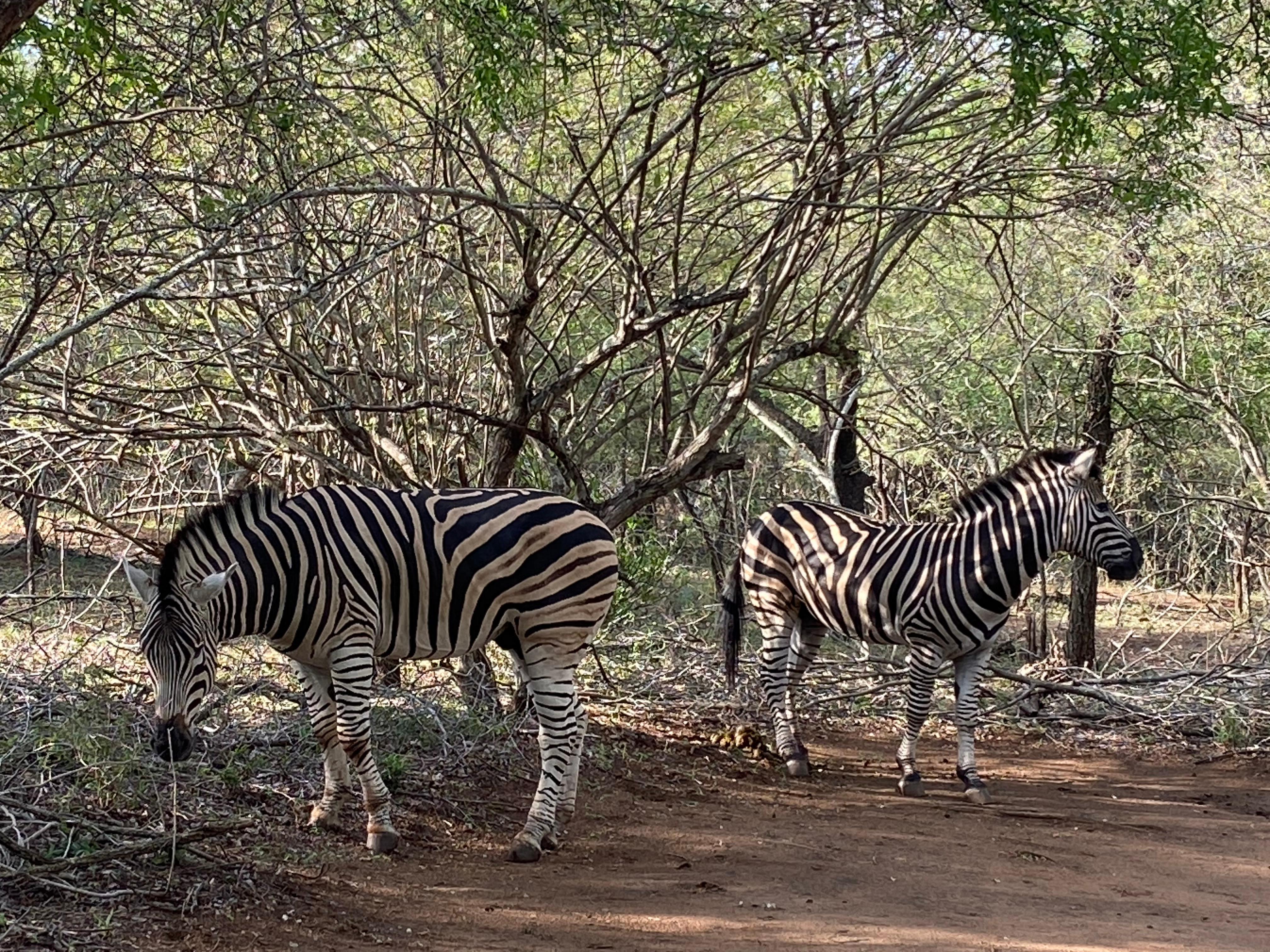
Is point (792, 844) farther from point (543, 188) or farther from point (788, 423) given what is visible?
point (788, 423)

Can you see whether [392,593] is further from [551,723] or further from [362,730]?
[551,723]

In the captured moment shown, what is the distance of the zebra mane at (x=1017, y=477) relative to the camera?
857cm

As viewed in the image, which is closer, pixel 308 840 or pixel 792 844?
pixel 308 840

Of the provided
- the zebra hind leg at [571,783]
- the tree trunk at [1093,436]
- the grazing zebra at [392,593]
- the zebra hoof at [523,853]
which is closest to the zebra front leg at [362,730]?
the grazing zebra at [392,593]

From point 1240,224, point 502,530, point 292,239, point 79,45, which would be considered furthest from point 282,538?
point 1240,224

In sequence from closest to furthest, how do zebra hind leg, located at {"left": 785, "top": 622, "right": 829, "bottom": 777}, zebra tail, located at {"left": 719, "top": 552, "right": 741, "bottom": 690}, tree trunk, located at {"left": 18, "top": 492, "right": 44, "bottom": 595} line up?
tree trunk, located at {"left": 18, "top": 492, "right": 44, "bottom": 595} → zebra hind leg, located at {"left": 785, "top": 622, "right": 829, "bottom": 777} → zebra tail, located at {"left": 719, "top": 552, "right": 741, "bottom": 690}

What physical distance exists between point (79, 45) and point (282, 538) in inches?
95.3

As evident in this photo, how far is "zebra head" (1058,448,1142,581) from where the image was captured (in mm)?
8406

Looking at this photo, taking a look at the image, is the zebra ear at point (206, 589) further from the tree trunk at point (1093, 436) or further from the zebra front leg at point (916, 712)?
the tree trunk at point (1093, 436)

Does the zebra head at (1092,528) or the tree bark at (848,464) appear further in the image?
the tree bark at (848,464)

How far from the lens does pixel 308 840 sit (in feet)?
19.9

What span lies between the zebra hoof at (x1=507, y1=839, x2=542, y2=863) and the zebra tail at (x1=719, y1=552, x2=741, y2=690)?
3.32m

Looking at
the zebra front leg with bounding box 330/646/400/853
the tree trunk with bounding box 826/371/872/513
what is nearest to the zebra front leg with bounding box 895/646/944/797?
the zebra front leg with bounding box 330/646/400/853

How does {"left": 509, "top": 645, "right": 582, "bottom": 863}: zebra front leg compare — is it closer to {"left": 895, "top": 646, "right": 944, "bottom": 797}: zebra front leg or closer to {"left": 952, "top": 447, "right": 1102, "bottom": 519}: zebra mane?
{"left": 895, "top": 646, "right": 944, "bottom": 797}: zebra front leg
